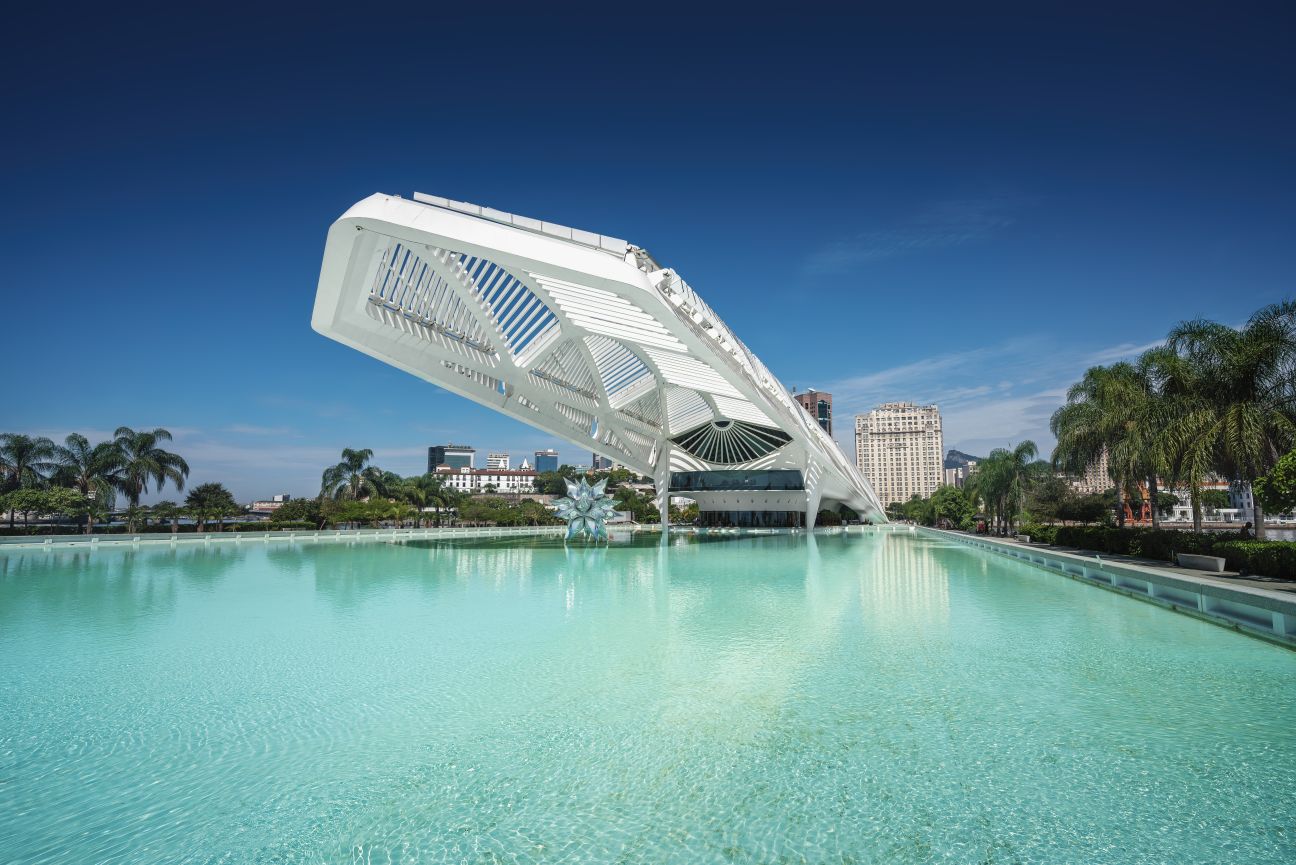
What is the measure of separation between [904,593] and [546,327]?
14.7m

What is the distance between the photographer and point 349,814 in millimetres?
3438

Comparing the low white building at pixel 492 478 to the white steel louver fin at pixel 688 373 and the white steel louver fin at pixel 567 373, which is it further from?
the white steel louver fin at pixel 688 373

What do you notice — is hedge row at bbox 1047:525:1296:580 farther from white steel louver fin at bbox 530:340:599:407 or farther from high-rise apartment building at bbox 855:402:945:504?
high-rise apartment building at bbox 855:402:945:504

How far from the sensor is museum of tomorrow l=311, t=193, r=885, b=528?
1475cm

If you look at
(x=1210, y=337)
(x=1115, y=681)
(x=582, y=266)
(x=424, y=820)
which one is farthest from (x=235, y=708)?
(x=1210, y=337)

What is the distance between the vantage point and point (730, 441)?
4019cm

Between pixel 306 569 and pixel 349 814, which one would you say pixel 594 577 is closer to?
pixel 306 569

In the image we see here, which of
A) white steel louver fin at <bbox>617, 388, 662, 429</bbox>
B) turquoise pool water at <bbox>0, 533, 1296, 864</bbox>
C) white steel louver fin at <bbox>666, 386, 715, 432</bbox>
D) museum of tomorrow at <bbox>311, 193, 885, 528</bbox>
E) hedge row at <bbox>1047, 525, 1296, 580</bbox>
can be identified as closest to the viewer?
turquoise pool water at <bbox>0, 533, 1296, 864</bbox>

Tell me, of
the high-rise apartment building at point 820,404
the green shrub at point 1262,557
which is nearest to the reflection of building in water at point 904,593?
the green shrub at point 1262,557

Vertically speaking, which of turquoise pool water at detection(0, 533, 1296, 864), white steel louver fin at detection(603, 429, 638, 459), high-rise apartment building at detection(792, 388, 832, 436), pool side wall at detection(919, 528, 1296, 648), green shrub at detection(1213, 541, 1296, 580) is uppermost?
high-rise apartment building at detection(792, 388, 832, 436)

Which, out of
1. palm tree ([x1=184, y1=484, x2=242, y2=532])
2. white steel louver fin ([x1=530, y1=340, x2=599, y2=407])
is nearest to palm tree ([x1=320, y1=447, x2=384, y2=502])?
palm tree ([x1=184, y1=484, x2=242, y2=532])

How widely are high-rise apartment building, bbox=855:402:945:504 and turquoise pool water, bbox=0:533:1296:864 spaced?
4669 inches

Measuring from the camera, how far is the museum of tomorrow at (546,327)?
14.8 metres

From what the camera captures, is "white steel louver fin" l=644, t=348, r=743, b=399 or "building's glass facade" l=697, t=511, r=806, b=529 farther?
A: "building's glass facade" l=697, t=511, r=806, b=529
